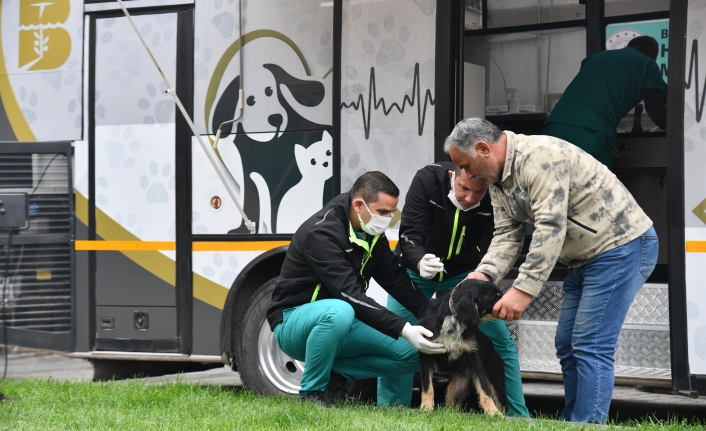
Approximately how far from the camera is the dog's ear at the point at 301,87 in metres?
6.33

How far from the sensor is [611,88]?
675 cm

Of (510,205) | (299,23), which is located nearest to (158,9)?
(299,23)

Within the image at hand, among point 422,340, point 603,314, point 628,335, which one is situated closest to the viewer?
point 603,314

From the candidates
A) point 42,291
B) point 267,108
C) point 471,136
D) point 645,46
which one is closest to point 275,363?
point 267,108

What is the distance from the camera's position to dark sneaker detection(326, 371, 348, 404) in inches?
212

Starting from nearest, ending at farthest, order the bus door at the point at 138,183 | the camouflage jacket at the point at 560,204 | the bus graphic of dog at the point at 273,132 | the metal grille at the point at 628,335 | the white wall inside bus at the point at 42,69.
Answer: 1. the camouflage jacket at the point at 560,204
2. the metal grille at the point at 628,335
3. the bus graphic of dog at the point at 273,132
4. the bus door at the point at 138,183
5. the white wall inside bus at the point at 42,69

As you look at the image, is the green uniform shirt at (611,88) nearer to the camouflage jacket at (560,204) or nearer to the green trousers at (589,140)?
the green trousers at (589,140)

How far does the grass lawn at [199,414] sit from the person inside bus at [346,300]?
0.33m

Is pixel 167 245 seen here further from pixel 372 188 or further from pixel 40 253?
pixel 372 188

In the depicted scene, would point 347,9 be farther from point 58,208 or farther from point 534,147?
point 58,208

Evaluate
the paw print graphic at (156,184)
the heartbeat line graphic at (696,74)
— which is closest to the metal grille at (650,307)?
the heartbeat line graphic at (696,74)

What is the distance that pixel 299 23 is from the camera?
6.41 metres

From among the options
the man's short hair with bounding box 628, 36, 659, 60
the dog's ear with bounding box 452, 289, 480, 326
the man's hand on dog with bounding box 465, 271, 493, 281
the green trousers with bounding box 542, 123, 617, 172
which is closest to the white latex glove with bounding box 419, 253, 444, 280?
the man's hand on dog with bounding box 465, 271, 493, 281

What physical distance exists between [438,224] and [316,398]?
47.6 inches
